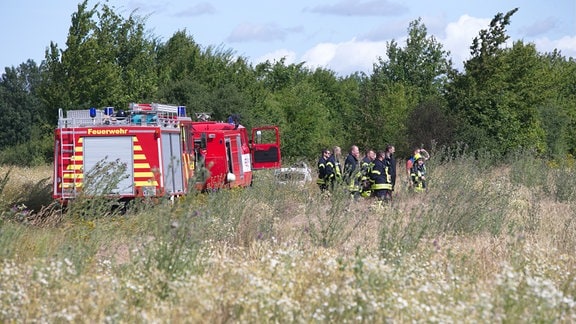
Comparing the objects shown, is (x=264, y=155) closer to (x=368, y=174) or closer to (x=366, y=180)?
(x=366, y=180)

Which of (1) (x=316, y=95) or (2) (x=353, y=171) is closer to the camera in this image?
(2) (x=353, y=171)

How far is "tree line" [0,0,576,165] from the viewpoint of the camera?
36656mm

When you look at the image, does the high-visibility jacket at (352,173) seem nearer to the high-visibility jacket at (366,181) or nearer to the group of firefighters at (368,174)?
the group of firefighters at (368,174)

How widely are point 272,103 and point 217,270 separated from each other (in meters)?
41.6

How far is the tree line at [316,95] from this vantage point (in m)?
36.7

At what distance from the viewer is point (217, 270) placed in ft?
29.3

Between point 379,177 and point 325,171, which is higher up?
point 325,171

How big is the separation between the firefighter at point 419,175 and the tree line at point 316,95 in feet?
19.6

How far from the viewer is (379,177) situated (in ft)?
70.0

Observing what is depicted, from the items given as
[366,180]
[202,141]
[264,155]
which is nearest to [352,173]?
[366,180]

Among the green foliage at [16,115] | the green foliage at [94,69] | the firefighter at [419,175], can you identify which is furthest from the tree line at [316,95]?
the green foliage at [16,115]

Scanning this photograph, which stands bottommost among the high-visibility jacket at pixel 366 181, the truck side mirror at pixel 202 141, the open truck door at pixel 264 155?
the high-visibility jacket at pixel 366 181

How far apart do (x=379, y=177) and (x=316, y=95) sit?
36955 millimetres

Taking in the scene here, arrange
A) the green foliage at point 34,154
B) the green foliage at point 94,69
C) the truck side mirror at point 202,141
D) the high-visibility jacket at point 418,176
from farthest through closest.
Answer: the green foliage at point 34,154
the green foliage at point 94,69
the truck side mirror at point 202,141
the high-visibility jacket at point 418,176
